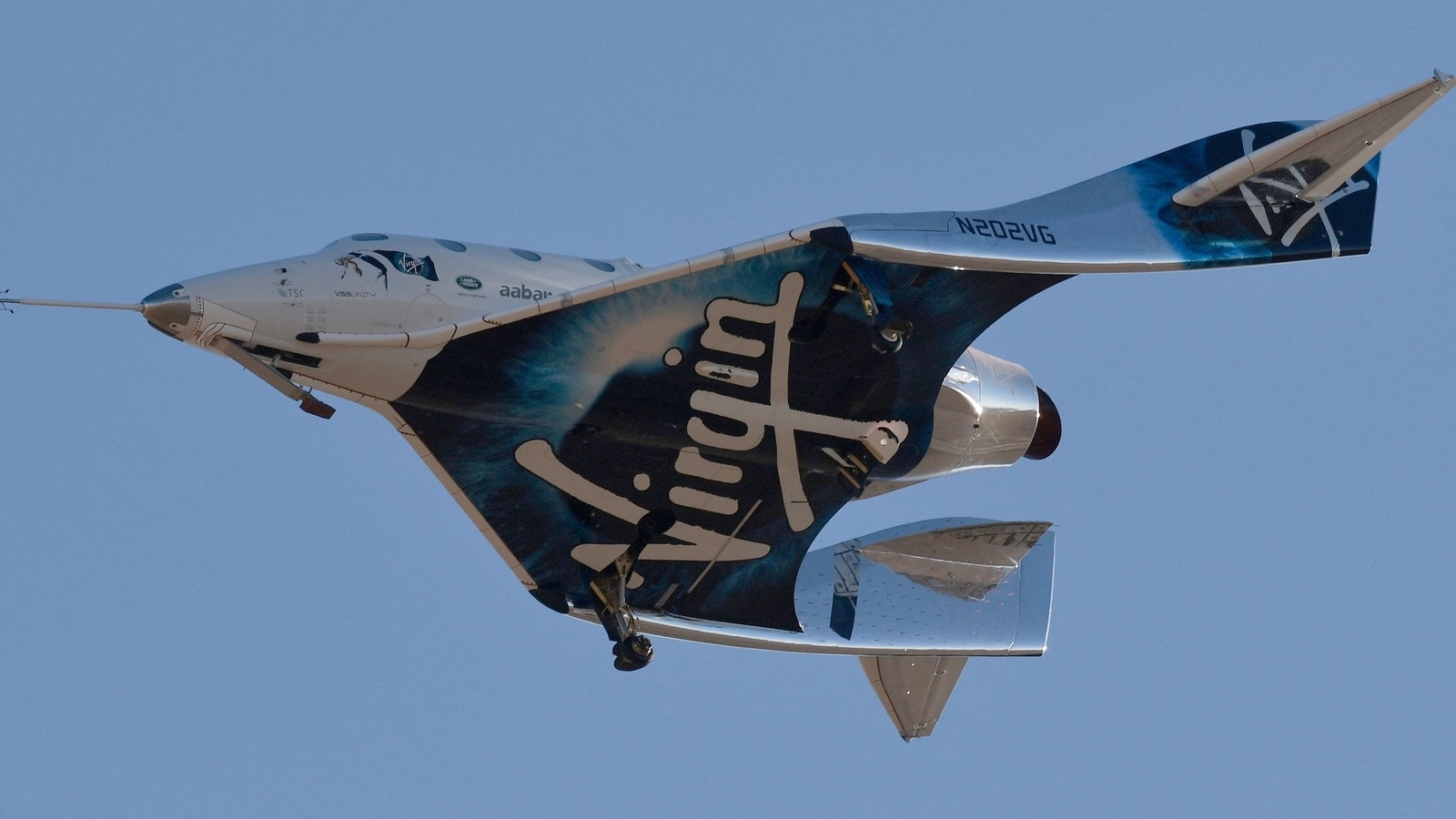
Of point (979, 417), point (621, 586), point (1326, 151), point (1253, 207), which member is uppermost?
point (1326, 151)

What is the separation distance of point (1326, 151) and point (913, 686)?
1144 centimetres

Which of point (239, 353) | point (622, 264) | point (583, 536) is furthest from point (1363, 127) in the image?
point (239, 353)

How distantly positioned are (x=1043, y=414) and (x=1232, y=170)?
469 cm

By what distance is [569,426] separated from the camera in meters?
25.8

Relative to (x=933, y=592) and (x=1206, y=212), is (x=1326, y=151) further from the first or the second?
(x=933, y=592)

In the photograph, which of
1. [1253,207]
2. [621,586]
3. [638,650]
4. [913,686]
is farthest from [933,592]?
[1253,207]

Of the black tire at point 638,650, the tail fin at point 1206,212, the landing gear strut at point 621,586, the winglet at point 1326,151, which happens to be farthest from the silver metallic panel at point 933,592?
the winglet at point 1326,151

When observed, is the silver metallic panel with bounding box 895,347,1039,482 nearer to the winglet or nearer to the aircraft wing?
the aircraft wing

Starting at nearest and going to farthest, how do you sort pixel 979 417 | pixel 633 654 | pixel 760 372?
pixel 760 372
pixel 633 654
pixel 979 417

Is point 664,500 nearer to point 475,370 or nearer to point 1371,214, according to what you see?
point 475,370

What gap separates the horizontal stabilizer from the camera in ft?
108

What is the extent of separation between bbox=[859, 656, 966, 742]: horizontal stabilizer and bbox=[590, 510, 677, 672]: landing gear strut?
5886mm

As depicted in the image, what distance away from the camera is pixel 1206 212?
2655cm

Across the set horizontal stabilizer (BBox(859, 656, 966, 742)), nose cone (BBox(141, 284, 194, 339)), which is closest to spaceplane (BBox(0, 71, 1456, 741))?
nose cone (BBox(141, 284, 194, 339))
